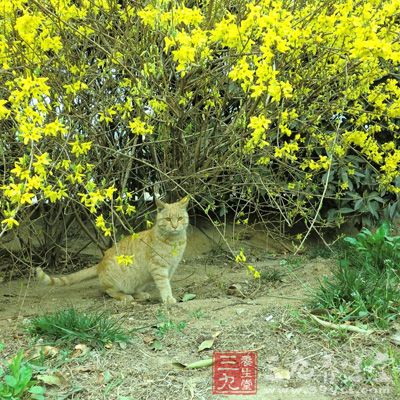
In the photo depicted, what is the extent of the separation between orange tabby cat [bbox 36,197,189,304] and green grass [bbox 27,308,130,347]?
1135 mm

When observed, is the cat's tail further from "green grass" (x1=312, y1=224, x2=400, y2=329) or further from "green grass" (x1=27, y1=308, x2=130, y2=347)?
"green grass" (x1=312, y1=224, x2=400, y2=329)

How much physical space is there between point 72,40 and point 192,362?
95.6 inches

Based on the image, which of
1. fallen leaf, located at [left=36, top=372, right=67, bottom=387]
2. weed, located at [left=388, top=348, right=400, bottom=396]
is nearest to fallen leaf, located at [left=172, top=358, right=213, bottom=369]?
fallen leaf, located at [left=36, top=372, right=67, bottom=387]

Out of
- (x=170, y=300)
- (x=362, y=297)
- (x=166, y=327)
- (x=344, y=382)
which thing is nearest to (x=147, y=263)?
(x=170, y=300)

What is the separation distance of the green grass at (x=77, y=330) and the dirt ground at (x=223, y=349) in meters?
0.07

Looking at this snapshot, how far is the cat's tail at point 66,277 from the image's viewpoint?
4.69 metres

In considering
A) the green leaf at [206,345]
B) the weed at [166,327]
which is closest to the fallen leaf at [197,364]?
the green leaf at [206,345]

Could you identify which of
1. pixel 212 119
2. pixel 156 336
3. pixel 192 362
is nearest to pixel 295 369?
pixel 192 362

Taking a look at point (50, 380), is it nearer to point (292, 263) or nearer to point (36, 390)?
point (36, 390)

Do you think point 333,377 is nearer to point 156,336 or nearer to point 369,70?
point 156,336

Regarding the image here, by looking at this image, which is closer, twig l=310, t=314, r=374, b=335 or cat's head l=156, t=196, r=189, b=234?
twig l=310, t=314, r=374, b=335

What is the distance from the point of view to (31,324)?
3609 millimetres

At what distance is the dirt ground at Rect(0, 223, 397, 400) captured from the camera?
2.95 metres

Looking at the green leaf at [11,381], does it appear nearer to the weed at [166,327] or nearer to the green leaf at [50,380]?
the green leaf at [50,380]
